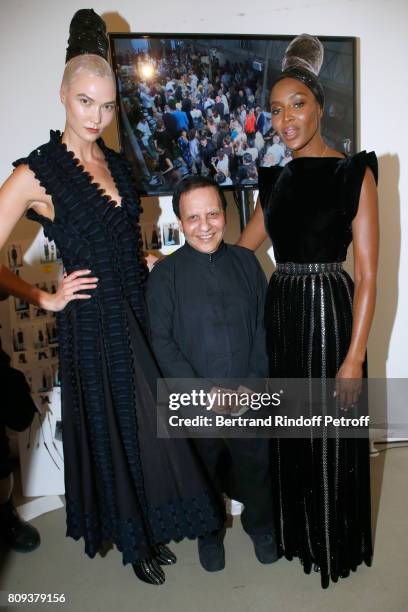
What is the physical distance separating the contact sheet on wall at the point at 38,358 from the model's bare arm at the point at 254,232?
2.96 feet

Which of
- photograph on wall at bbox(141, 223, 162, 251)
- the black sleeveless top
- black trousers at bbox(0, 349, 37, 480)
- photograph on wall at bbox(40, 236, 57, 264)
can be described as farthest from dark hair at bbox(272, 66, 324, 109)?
black trousers at bbox(0, 349, 37, 480)

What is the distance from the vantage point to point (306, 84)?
1.58 metres

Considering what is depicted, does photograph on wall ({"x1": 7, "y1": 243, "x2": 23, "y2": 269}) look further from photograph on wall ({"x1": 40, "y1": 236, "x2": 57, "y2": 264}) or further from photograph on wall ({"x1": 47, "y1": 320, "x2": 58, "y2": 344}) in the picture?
photograph on wall ({"x1": 47, "y1": 320, "x2": 58, "y2": 344})

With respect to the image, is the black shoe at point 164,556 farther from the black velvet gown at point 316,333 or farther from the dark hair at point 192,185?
the dark hair at point 192,185

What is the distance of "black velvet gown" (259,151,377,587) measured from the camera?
1598 millimetres

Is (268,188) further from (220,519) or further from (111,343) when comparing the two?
(220,519)

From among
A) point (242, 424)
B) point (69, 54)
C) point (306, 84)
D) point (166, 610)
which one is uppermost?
point (69, 54)

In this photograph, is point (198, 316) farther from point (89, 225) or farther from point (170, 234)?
point (170, 234)

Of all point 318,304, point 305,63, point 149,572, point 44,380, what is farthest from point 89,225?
point 149,572

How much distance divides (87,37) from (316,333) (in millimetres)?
1101

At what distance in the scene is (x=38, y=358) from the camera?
2342 millimetres

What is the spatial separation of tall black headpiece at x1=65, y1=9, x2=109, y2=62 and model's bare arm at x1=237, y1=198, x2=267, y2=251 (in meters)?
0.70

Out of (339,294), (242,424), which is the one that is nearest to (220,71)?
(339,294)

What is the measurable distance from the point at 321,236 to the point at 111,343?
0.71 m
